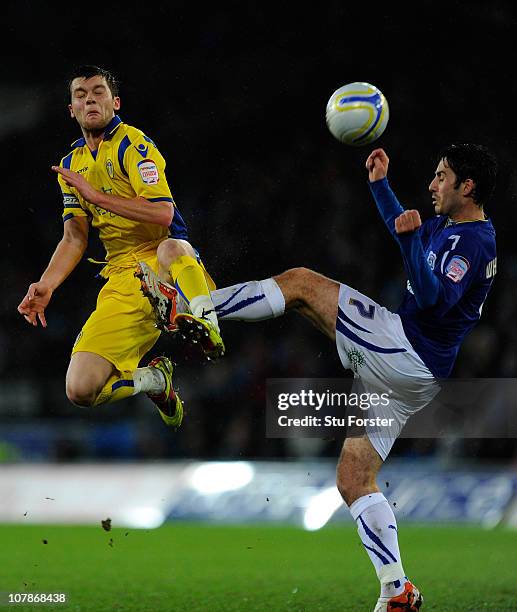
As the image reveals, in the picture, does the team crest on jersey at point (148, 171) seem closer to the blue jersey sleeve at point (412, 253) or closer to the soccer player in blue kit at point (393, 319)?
the soccer player in blue kit at point (393, 319)

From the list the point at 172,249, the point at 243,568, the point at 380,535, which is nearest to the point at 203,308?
the point at 172,249

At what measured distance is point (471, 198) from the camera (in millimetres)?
4941

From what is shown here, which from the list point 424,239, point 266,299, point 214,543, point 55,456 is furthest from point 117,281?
point 55,456

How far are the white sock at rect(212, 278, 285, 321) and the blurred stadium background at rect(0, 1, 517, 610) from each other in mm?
4647

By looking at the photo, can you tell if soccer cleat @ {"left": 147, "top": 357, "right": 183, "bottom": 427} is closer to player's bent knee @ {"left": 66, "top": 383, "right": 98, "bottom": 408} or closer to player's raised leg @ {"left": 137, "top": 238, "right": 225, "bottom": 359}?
player's bent knee @ {"left": 66, "top": 383, "right": 98, "bottom": 408}

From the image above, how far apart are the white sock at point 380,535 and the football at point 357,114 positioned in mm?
1873

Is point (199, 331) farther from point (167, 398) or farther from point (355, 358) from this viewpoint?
point (167, 398)

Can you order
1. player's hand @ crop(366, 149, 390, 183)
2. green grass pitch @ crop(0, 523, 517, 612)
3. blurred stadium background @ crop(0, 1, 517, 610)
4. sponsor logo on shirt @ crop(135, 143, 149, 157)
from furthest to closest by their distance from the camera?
blurred stadium background @ crop(0, 1, 517, 610) → green grass pitch @ crop(0, 523, 517, 612) → sponsor logo on shirt @ crop(135, 143, 149, 157) → player's hand @ crop(366, 149, 390, 183)

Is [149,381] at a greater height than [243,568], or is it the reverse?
[149,381]

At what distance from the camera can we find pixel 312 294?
4.72m

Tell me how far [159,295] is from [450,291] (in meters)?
1.46

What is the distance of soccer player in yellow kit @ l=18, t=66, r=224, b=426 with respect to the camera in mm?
5062

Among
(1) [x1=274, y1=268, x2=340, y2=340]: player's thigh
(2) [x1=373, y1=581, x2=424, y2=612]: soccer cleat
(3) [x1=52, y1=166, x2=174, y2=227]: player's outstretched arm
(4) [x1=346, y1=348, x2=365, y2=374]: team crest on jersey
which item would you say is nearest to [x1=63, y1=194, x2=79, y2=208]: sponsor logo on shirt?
(3) [x1=52, y1=166, x2=174, y2=227]: player's outstretched arm

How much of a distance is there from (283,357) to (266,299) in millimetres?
7170
